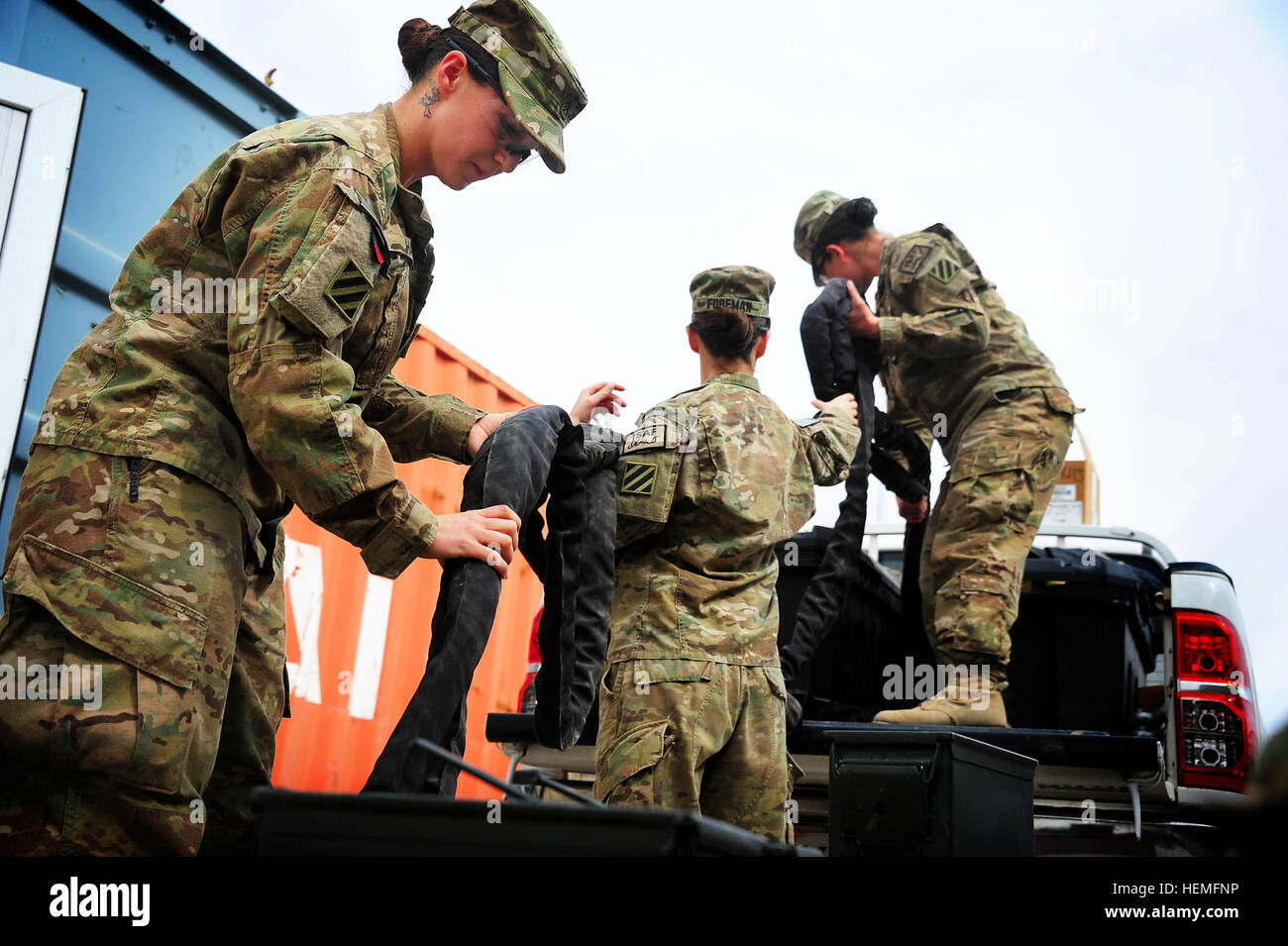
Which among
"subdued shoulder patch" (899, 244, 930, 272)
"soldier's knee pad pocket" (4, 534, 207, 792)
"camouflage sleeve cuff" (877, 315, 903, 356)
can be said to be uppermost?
"subdued shoulder patch" (899, 244, 930, 272)

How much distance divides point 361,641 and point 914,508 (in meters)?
3.21

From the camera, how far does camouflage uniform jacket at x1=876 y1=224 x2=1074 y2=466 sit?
→ 4.38 meters

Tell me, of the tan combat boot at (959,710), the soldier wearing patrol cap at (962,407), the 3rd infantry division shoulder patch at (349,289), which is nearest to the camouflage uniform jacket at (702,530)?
the tan combat boot at (959,710)

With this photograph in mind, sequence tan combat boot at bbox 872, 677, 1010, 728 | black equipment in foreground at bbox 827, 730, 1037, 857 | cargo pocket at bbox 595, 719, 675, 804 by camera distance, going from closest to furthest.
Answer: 1. black equipment in foreground at bbox 827, 730, 1037, 857
2. cargo pocket at bbox 595, 719, 675, 804
3. tan combat boot at bbox 872, 677, 1010, 728

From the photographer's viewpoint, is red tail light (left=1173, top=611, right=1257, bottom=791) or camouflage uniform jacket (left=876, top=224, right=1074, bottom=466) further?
camouflage uniform jacket (left=876, top=224, right=1074, bottom=466)

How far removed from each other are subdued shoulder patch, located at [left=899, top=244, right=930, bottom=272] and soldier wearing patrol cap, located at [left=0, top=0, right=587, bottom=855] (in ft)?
8.35

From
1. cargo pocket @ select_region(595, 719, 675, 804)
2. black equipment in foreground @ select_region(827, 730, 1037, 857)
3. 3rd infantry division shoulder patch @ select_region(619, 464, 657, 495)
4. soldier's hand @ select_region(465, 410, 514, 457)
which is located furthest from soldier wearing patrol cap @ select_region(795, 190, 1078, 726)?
soldier's hand @ select_region(465, 410, 514, 457)

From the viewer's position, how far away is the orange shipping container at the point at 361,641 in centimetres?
579

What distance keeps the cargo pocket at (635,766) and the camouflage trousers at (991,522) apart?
1.40 meters

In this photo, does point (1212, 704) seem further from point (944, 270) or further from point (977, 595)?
point (944, 270)

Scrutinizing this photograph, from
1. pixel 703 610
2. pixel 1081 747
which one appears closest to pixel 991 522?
pixel 1081 747

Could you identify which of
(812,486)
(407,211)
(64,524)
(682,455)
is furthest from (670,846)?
(812,486)

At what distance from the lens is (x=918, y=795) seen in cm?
213

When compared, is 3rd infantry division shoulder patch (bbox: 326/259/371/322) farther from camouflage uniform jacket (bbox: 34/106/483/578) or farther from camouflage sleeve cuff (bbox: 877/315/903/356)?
camouflage sleeve cuff (bbox: 877/315/903/356)
